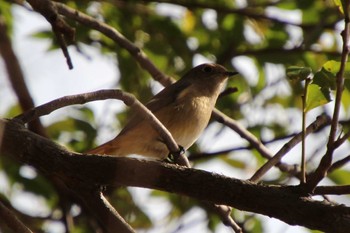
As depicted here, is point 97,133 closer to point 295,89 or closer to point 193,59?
point 193,59

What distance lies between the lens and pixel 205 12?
6844 millimetres

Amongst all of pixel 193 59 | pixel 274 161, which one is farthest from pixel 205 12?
pixel 274 161

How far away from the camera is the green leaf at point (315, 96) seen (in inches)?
125

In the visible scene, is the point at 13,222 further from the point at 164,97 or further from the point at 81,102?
the point at 164,97

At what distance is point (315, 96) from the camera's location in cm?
320

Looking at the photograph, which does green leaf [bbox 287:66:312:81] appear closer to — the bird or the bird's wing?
the bird

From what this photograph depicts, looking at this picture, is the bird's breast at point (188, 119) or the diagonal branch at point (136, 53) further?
the bird's breast at point (188, 119)

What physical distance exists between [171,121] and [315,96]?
10.3 ft

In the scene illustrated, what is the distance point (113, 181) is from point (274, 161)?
0.94m

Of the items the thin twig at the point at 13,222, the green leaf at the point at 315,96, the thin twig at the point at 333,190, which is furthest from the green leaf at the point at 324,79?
the thin twig at the point at 13,222

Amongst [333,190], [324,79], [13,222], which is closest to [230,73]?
[324,79]

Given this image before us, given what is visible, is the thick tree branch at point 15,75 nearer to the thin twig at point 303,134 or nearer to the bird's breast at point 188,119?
the bird's breast at point 188,119

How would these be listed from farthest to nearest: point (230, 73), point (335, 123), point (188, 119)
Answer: point (230, 73) < point (188, 119) < point (335, 123)

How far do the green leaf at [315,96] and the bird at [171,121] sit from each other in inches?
105
